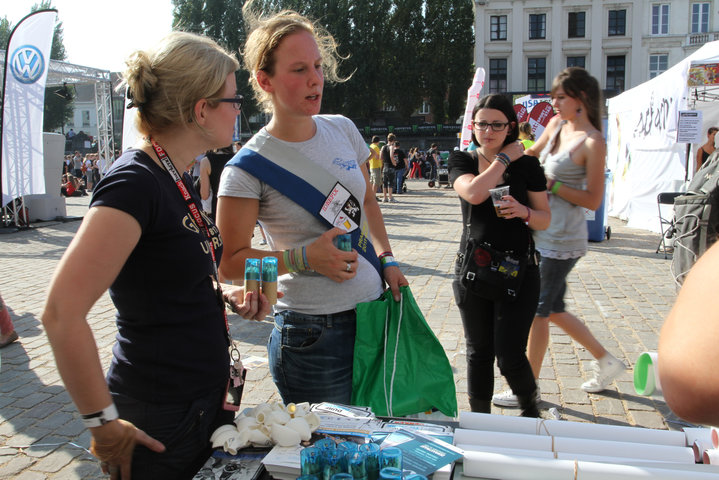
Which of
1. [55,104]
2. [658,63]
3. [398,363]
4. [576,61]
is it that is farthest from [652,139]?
[55,104]

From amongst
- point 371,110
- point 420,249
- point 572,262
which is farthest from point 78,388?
point 371,110

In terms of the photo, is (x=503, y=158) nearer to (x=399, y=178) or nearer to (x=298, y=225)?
(x=298, y=225)

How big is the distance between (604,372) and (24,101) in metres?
12.1

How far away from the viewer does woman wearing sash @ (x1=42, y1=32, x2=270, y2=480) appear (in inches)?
51.6

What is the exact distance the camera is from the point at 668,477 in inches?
48.8

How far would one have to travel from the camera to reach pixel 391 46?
188 feet

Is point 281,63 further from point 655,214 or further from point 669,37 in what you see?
point 669,37

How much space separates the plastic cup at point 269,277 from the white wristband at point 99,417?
579mm

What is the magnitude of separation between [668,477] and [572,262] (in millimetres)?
2611

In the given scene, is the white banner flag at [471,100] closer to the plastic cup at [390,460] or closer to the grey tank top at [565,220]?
the grey tank top at [565,220]

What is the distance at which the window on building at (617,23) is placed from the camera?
5100 centimetres

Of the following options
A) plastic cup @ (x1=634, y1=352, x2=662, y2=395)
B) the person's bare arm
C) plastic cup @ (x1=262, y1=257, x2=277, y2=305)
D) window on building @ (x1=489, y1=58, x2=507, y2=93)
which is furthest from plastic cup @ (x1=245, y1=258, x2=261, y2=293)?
window on building @ (x1=489, y1=58, x2=507, y2=93)

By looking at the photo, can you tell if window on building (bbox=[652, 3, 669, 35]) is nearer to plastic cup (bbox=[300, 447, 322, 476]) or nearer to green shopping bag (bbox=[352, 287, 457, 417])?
green shopping bag (bbox=[352, 287, 457, 417])

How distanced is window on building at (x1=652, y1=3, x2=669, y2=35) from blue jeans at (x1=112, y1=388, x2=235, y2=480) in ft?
194
